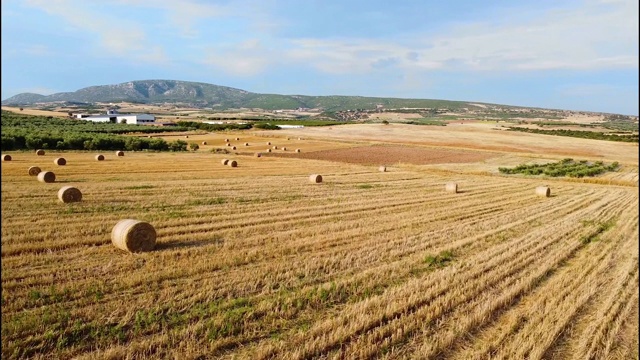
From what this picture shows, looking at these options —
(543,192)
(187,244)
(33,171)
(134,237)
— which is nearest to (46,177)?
(33,171)

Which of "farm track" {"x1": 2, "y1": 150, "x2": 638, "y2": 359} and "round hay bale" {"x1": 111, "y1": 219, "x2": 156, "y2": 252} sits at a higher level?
"round hay bale" {"x1": 111, "y1": 219, "x2": 156, "y2": 252}

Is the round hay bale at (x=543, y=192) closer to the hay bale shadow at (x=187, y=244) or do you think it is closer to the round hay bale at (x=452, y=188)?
the round hay bale at (x=452, y=188)

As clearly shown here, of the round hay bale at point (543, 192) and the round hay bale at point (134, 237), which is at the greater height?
the round hay bale at point (134, 237)

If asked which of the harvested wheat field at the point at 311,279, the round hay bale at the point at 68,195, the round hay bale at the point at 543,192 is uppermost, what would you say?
the round hay bale at the point at 68,195

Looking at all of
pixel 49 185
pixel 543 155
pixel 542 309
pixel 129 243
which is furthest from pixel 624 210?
pixel 543 155

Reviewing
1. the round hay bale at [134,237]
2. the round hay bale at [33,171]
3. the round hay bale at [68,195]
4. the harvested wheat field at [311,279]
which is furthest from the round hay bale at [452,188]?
the round hay bale at [33,171]

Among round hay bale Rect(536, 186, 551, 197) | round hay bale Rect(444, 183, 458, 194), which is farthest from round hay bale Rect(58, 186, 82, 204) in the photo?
round hay bale Rect(536, 186, 551, 197)

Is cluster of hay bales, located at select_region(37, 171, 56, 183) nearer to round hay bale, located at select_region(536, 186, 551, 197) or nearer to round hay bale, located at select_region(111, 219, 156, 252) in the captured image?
round hay bale, located at select_region(111, 219, 156, 252)
